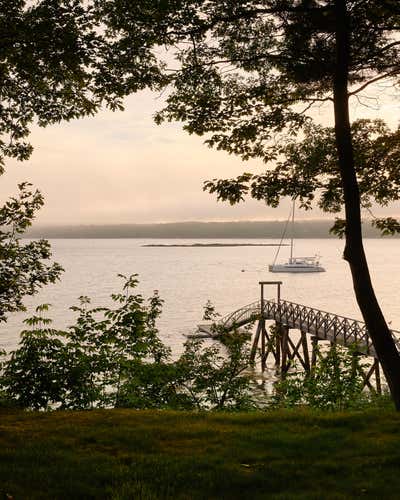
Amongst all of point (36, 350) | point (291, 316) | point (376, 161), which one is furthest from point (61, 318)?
point (376, 161)

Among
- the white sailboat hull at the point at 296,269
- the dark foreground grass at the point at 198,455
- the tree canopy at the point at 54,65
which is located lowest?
the white sailboat hull at the point at 296,269

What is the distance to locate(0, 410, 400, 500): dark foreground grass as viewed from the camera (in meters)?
5.26

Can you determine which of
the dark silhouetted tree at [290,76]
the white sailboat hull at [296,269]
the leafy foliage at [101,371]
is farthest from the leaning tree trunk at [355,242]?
the white sailboat hull at [296,269]

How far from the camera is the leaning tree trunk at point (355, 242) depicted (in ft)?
26.5

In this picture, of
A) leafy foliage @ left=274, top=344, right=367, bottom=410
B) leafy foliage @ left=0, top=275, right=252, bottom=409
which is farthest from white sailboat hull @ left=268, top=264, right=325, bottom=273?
leafy foliage @ left=0, top=275, right=252, bottom=409

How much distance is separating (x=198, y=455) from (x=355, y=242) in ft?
13.9

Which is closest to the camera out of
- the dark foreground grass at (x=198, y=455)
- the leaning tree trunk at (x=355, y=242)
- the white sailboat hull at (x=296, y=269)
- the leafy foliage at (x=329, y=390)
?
the dark foreground grass at (x=198, y=455)

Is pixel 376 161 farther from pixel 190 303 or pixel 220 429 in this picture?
pixel 190 303

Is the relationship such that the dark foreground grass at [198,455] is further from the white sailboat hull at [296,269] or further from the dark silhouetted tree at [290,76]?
the white sailboat hull at [296,269]

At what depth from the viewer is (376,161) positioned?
930cm

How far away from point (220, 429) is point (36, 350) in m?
4.68

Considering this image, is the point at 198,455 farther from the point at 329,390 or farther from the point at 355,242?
the point at 329,390

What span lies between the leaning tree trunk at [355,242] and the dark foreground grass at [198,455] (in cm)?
98

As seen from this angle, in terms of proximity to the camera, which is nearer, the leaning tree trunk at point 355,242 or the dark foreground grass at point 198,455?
the dark foreground grass at point 198,455
